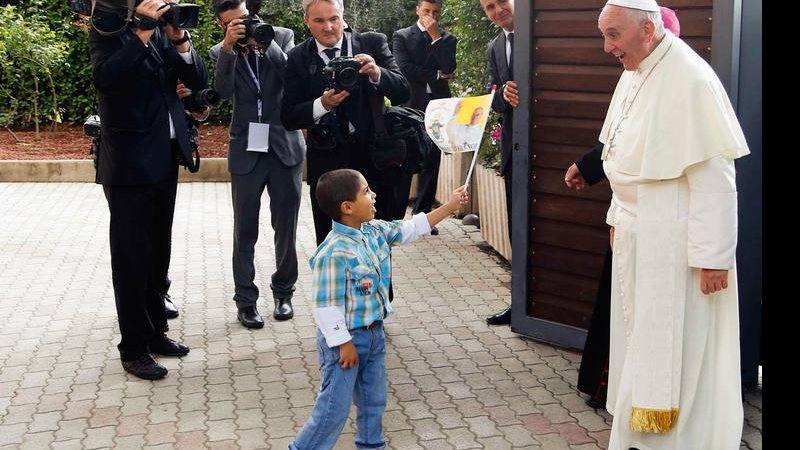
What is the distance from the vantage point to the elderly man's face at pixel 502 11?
23.1ft

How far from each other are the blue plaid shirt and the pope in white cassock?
1.08 meters

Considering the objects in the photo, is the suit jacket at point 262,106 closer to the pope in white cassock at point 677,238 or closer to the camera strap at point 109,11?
the camera strap at point 109,11

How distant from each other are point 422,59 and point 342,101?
4481 mm

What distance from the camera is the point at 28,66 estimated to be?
14.4 metres

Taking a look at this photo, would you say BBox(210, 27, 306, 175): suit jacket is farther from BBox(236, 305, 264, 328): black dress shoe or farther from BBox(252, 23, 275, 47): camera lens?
BBox(236, 305, 264, 328): black dress shoe

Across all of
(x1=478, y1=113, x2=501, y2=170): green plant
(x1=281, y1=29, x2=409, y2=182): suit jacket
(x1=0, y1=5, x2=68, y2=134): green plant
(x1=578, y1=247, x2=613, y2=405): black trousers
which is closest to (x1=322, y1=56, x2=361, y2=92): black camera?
(x1=281, y1=29, x2=409, y2=182): suit jacket

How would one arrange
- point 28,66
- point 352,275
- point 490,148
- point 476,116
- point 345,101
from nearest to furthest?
point 352,275, point 476,116, point 345,101, point 490,148, point 28,66

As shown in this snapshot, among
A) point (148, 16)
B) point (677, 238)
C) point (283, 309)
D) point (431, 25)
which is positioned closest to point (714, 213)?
point (677, 238)

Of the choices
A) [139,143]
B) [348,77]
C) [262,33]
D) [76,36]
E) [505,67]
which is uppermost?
[76,36]

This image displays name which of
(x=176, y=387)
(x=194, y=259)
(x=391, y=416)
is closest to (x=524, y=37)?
(x=391, y=416)

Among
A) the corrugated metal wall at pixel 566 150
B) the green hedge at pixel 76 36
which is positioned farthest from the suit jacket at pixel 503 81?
the green hedge at pixel 76 36

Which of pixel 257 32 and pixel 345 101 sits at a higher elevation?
pixel 257 32

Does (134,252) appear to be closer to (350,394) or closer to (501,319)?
(350,394)
